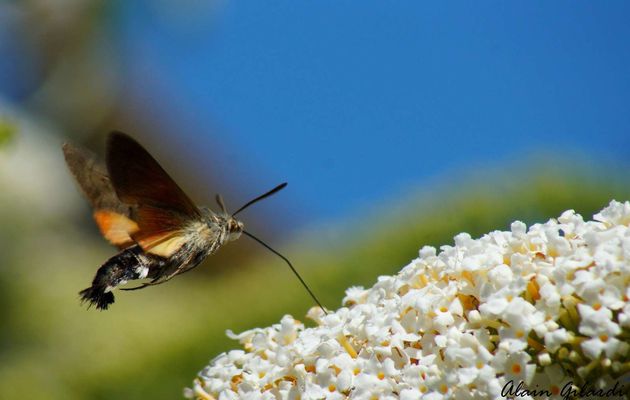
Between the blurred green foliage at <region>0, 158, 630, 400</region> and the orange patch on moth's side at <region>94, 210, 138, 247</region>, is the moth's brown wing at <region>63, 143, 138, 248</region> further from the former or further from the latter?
the blurred green foliage at <region>0, 158, 630, 400</region>

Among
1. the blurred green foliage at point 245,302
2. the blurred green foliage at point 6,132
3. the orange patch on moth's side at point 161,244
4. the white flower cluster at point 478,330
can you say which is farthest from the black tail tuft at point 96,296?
the blurred green foliage at point 245,302

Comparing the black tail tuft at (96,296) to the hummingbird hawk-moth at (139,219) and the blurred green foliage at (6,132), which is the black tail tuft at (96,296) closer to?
the hummingbird hawk-moth at (139,219)

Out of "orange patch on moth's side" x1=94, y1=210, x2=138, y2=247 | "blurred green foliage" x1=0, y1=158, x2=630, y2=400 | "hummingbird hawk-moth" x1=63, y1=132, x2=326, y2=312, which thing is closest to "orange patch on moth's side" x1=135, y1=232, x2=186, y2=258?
"hummingbird hawk-moth" x1=63, y1=132, x2=326, y2=312

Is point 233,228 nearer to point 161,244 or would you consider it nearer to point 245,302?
point 161,244

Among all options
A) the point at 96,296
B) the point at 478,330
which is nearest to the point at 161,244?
the point at 96,296

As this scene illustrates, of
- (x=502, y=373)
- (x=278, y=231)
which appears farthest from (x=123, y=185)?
(x=278, y=231)

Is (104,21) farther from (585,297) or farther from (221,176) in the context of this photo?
(585,297)
